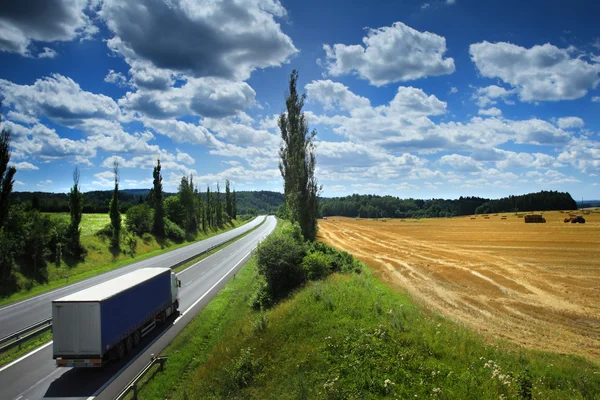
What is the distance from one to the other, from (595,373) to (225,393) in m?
12.4

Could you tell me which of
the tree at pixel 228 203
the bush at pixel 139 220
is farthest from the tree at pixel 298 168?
the tree at pixel 228 203

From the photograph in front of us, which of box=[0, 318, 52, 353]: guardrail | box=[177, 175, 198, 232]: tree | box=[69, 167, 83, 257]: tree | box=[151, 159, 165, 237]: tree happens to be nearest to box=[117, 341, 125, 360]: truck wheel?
box=[0, 318, 52, 353]: guardrail

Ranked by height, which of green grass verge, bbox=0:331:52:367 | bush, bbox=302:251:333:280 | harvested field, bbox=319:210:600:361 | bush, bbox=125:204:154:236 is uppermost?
bush, bbox=125:204:154:236

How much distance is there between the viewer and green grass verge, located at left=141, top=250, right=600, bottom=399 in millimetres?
10766

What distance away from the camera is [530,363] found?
12.5 meters

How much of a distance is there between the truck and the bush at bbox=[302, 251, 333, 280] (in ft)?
32.7

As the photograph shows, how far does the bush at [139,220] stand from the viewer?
64.9 meters

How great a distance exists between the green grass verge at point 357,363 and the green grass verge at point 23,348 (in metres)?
7.07

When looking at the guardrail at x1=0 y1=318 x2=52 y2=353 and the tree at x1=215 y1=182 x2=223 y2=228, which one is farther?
the tree at x1=215 y1=182 x2=223 y2=228

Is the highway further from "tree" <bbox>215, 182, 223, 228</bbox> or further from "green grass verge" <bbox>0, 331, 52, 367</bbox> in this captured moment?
"tree" <bbox>215, 182, 223, 228</bbox>

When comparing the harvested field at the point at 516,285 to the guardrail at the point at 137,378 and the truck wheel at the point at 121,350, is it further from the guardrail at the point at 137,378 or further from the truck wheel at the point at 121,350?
the truck wheel at the point at 121,350

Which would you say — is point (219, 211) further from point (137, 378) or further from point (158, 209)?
point (137, 378)

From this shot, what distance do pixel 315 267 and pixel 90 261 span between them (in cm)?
3327

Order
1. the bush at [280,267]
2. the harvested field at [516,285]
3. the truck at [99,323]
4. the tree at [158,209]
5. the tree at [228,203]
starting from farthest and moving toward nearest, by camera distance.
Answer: the tree at [228,203], the tree at [158,209], the bush at [280,267], the harvested field at [516,285], the truck at [99,323]
